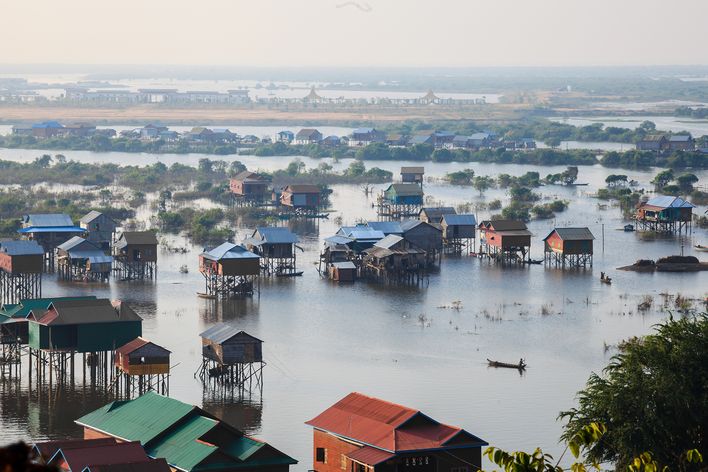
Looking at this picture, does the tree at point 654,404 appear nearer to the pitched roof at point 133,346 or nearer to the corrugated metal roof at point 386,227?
the pitched roof at point 133,346

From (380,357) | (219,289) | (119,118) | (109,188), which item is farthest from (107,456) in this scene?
(119,118)

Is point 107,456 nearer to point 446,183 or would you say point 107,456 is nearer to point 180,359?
point 180,359

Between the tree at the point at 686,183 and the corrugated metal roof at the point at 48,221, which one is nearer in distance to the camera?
the corrugated metal roof at the point at 48,221

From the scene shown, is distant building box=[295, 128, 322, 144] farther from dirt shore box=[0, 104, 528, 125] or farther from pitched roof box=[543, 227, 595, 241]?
pitched roof box=[543, 227, 595, 241]

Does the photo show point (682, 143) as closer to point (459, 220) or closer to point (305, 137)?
point (305, 137)

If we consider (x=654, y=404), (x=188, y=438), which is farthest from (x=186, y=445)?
(x=654, y=404)

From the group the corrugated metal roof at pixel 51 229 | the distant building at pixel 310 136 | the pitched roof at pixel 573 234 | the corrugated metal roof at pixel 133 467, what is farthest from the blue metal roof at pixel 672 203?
the distant building at pixel 310 136
